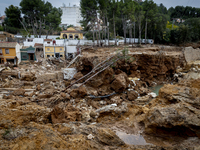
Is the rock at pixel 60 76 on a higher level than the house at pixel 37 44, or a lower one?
lower

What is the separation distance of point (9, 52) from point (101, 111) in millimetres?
20905

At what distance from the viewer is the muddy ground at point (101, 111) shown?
4.93 m

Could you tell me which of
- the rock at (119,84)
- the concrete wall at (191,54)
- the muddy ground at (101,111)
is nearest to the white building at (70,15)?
the concrete wall at (191,54)

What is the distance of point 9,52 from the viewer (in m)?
22.8

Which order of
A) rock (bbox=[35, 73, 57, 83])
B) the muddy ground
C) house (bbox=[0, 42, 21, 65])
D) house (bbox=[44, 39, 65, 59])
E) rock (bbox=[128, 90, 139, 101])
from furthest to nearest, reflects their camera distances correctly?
1. house (bbox=[44, 39, 65, 59])
2. house (bbox=[0, 42, 21, 65])
3. rock (bbox=[35, 73, 57, 83])
4. rock (bbox=[128, 90, 139, 101])
5. the muddy ground

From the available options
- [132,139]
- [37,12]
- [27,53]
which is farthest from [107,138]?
[37,12]

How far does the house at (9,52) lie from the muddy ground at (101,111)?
821 centimetres

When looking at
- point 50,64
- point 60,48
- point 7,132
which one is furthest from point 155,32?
point 7,132

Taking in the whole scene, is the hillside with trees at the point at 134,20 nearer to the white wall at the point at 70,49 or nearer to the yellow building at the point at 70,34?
the yellow building at the point at 70,34

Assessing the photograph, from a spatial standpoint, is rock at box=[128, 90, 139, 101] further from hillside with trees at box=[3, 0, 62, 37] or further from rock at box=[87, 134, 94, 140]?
hillside with trees at box=[3, 0, 62, 37]

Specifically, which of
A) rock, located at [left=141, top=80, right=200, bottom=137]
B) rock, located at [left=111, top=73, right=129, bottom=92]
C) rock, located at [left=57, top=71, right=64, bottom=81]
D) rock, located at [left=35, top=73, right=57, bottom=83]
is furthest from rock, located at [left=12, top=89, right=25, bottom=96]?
rock, located at [left=141, top=80, right=200, bottom=137]

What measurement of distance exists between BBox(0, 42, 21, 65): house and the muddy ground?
8207mm

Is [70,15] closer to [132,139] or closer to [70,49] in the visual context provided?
[70,49]

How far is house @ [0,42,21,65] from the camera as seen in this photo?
2248 cm
